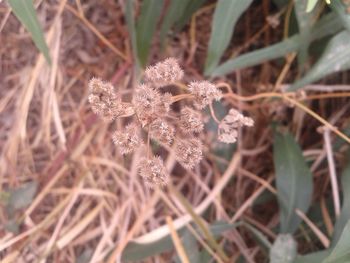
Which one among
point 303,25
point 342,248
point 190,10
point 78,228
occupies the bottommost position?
point 342,248

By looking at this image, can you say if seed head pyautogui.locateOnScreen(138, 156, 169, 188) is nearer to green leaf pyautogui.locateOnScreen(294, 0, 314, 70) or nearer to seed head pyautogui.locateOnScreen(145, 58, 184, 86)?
seed head pyautogui.locateOnScreen(145, 58, 184, 86)

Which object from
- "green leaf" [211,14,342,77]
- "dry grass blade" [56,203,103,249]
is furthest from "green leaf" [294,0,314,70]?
"dry grass blade" [56,203,103,249]

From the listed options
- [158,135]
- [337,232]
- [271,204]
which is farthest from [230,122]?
[271,204]

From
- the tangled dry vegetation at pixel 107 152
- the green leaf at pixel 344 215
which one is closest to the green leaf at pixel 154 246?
the tangled dry vegetation at pixel 107 152

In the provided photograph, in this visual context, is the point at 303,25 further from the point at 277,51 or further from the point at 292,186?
the point at 292,186

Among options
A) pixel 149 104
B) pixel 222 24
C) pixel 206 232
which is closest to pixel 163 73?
pixel 149 104

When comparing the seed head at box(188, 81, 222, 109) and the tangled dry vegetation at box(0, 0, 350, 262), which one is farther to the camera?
the tangled dry vegetation at box(0, 0, 350, 262)
